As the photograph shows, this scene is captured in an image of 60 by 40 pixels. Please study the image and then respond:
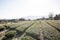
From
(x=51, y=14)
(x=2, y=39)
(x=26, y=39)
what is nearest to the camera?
(x=26, y=39)

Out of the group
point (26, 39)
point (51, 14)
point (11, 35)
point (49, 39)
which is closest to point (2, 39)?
point (11, 35)

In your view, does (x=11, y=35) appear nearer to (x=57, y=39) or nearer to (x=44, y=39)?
(x=44, y=39)

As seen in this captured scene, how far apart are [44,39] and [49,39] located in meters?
0.60

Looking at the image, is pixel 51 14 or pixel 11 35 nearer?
pixel 11 35

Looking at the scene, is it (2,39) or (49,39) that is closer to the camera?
(49,39)

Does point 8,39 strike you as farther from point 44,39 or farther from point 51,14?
point 51,14

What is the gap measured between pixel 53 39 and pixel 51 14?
10283 cm

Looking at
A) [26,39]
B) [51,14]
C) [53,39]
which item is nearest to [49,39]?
[53,39]

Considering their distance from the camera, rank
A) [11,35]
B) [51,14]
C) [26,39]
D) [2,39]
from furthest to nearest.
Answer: [51,14] → [11,35] → [2,39] → [26,39]

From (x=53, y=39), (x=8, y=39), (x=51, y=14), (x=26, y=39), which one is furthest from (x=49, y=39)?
(x=51, y=14)

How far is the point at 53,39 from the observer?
487 inches

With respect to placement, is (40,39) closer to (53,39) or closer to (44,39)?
(44,39)

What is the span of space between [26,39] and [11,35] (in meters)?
4.86

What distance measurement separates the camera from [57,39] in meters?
12.4
